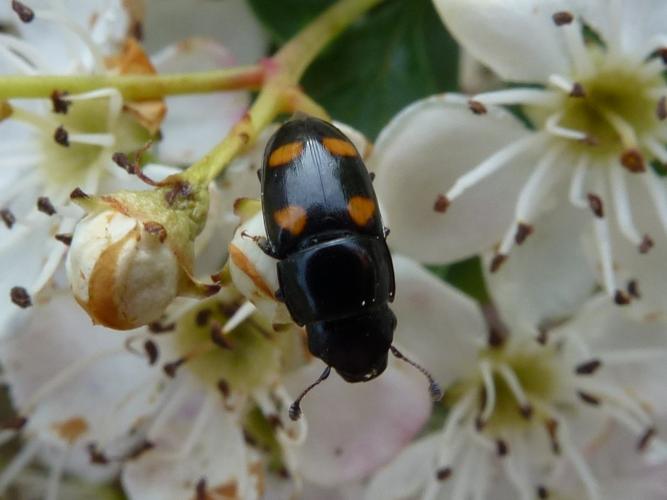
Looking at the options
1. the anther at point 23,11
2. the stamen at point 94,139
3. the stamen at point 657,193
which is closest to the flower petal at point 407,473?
the stamen at point 657,193

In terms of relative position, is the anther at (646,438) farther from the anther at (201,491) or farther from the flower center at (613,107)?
the anther at (201,491)

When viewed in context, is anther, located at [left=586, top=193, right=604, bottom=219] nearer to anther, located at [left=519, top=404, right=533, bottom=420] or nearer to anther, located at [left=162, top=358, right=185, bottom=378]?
anther, located at [left=519, top=404, right=533, bottom=420]

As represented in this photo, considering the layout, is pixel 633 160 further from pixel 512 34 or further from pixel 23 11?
pixel 23 11

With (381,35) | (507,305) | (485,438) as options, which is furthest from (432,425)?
(381,35)

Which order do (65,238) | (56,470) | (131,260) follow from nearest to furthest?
(131,260) → (65,238) → (56,470)

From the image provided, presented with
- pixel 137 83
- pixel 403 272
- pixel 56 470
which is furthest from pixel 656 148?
pixel 56 470

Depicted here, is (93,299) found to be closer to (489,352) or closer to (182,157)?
(182,157)
